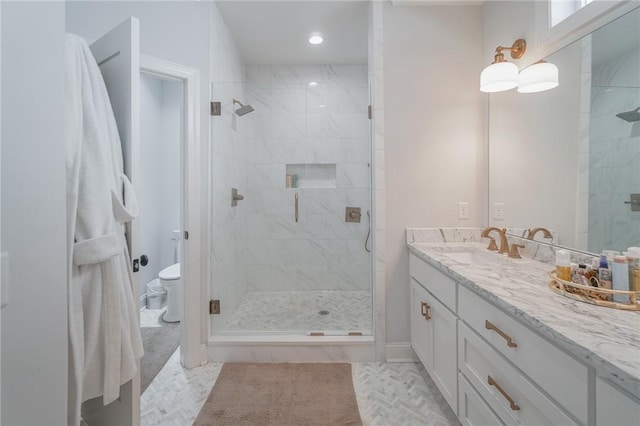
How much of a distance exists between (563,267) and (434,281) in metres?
0.58

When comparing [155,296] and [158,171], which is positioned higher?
[158,171]

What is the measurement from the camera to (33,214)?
0.65 meters

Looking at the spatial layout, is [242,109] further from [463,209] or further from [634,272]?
[634,272]

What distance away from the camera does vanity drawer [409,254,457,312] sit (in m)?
1.28

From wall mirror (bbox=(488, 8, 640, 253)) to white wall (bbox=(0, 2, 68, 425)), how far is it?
1950mm

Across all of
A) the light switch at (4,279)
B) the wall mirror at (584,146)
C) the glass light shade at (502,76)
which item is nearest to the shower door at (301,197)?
the glass light shade at (502,76)

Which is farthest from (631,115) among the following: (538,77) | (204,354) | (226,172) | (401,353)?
(204,354)

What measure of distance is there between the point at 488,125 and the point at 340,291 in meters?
1.94

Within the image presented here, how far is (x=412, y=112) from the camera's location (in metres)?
1.90

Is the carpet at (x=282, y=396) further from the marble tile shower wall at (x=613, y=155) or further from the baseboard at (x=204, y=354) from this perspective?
the marble tile shower wall at (x=613, y=155)

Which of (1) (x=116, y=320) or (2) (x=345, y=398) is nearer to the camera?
(1) (x=116, y=320)

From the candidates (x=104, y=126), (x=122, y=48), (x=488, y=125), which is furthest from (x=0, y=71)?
(x=488, y=125)

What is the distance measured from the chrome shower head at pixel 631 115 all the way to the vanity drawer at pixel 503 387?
3.45 feet

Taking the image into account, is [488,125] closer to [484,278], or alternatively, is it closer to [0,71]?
[484,278]
